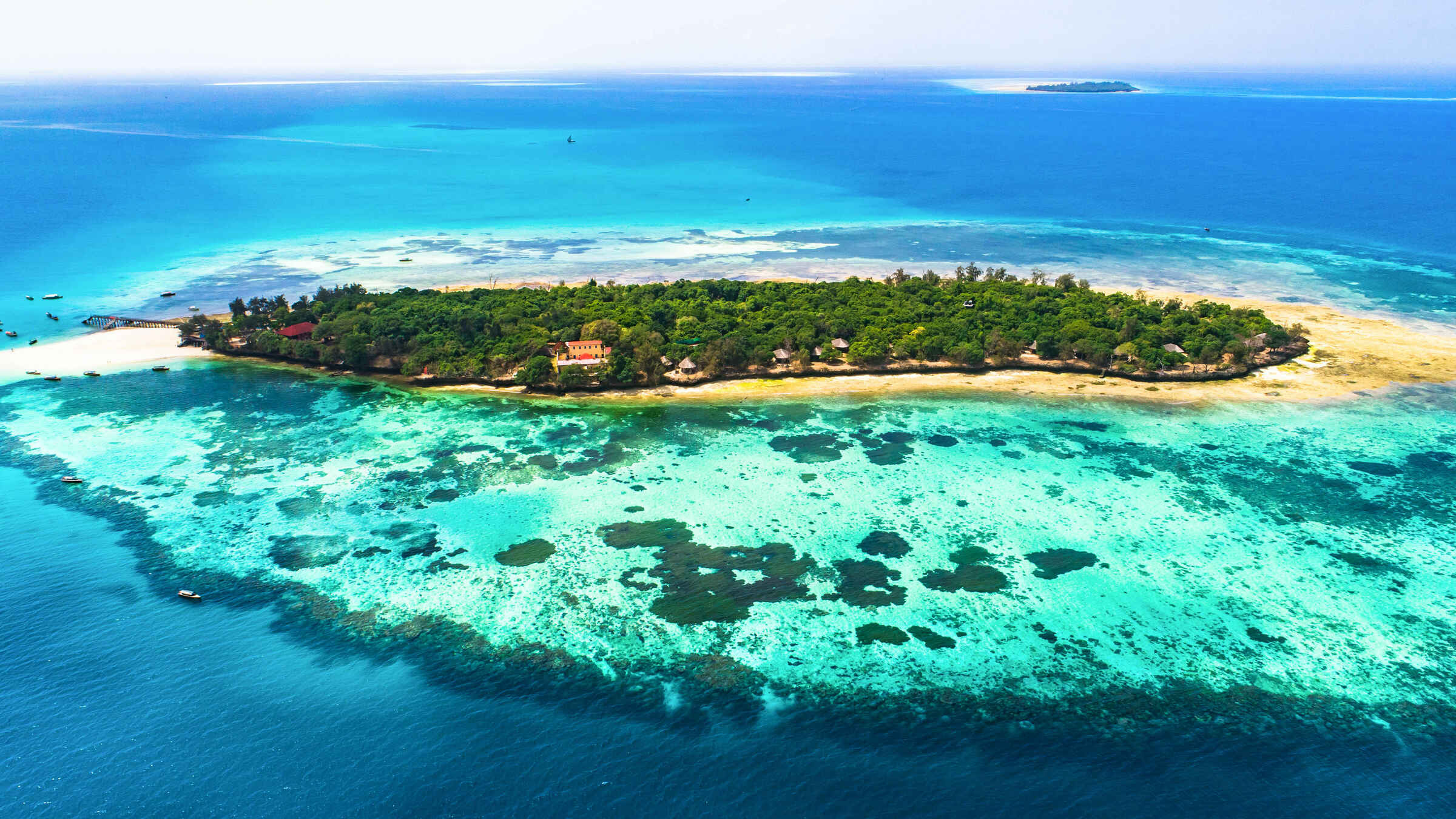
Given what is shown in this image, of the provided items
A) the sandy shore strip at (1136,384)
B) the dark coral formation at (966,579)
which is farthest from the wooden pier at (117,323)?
the dark coral formation at (966,579)

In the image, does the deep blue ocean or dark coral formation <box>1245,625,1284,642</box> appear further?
dark coral formation <box>1245,625,1284,642</box>

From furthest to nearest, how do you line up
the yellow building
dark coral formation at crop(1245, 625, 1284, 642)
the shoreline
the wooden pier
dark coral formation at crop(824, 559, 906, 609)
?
the wooden pier < the yellow building < the shoreline < dark coral formation at crop(824, 559, 906, 609) < dark coral formation at crop(1245, 625, 1284, 642)

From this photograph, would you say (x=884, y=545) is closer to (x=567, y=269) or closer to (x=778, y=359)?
(x=778, y=359)

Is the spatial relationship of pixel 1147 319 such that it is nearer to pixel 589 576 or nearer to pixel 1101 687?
pixel 1101 687

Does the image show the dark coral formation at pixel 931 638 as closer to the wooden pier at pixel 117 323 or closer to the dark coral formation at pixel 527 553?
the dark coral formation at pixel 527 553

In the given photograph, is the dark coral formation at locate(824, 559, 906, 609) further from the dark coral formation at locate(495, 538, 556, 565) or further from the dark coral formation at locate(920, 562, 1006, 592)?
the dark coral formation at locate(495, 538, 556, 565)

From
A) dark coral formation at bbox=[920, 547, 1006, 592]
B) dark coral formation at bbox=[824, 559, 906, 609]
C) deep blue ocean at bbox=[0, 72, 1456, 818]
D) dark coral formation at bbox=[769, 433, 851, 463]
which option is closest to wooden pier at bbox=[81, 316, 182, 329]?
deep blue ocean at bbox=[0, 72, 1456, 818]

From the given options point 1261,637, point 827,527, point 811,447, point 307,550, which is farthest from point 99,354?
point 1261,637

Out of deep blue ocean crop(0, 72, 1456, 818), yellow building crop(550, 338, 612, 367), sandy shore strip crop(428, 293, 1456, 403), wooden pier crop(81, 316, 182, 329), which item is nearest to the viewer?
deep blue ocean crop(0, 72, 1456, 818)
